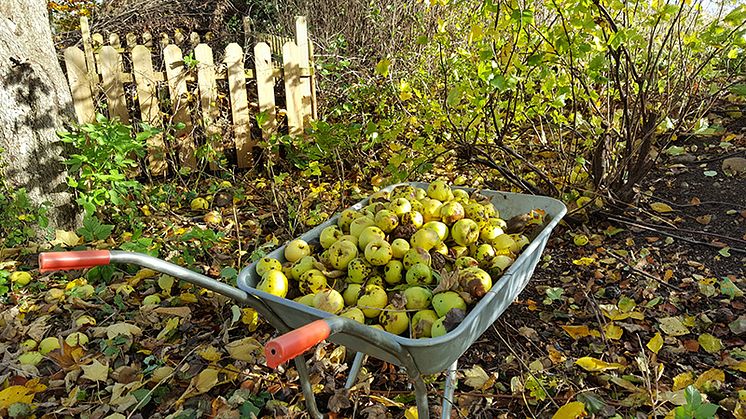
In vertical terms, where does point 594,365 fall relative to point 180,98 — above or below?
below

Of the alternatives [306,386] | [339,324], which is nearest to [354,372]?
[306,386]

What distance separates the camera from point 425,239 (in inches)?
62.8

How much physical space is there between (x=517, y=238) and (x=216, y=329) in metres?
1.51

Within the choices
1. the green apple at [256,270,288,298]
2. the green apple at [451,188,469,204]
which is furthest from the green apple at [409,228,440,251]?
the green apple at [256,270,288,298]

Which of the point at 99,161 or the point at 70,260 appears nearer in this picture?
the point at 70,260

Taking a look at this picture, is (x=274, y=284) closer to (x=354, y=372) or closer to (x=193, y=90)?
(x=354, y=372)

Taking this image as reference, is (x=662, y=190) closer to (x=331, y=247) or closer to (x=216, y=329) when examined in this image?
(x=331, y=247)

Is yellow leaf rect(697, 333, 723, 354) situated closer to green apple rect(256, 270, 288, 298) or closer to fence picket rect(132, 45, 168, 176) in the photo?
green apple rect(256, 270, 288, 298)

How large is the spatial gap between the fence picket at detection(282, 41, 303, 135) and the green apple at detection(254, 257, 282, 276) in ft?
9.40

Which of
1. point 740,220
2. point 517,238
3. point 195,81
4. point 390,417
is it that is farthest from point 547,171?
point 195,81

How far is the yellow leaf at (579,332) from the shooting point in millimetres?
2223

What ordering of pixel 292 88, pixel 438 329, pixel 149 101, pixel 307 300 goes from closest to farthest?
pixel 438 329 → pixel 307 300 → pixel 149 101 → pixel 292 88

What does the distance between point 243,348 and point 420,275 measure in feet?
3.44

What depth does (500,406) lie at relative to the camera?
191 cm
